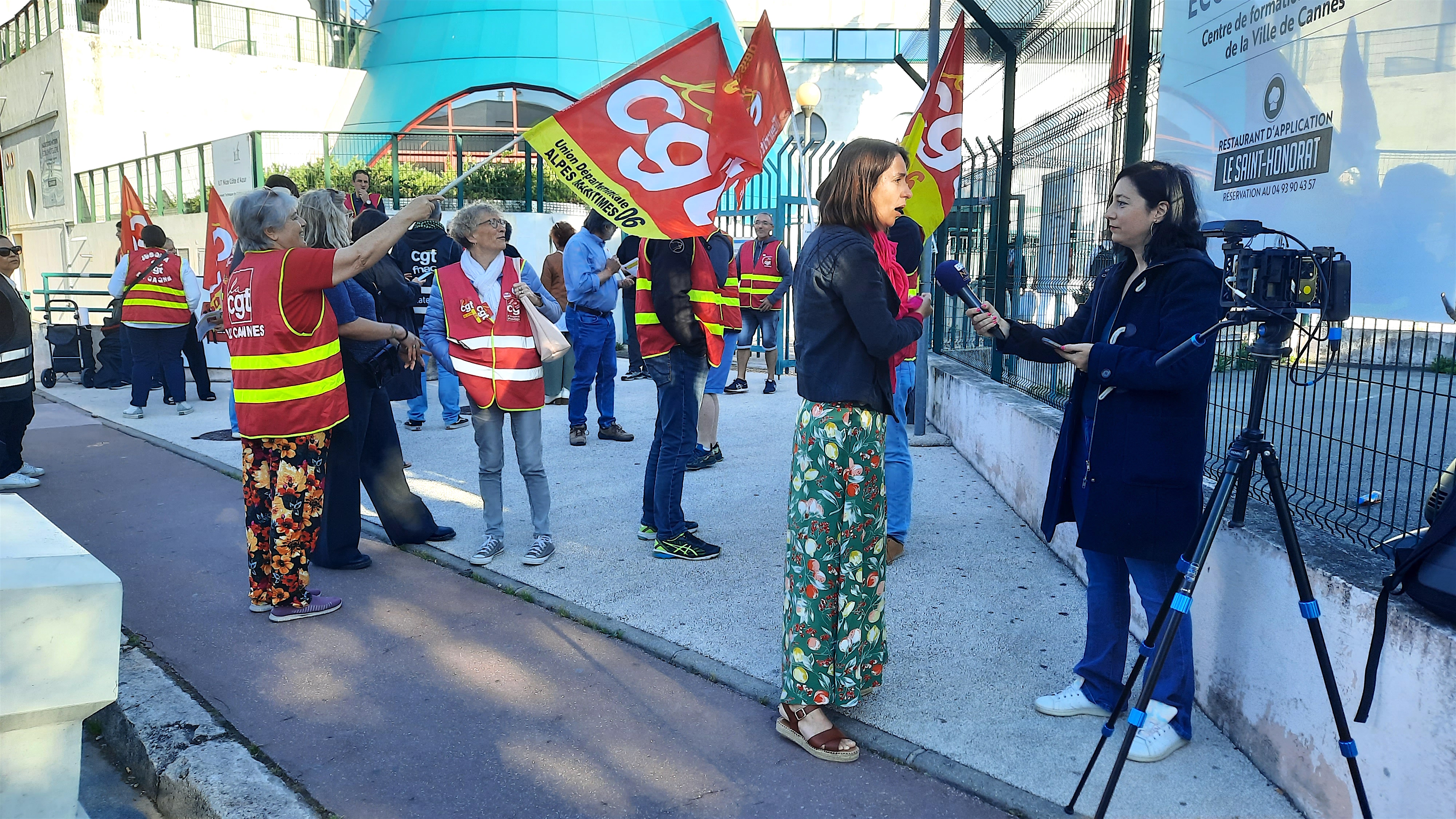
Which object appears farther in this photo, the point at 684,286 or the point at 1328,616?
the point at 684,286

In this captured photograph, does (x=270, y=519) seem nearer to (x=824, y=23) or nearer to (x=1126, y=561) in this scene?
(x=1126, y=561)

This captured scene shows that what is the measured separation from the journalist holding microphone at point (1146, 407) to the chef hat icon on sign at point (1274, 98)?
70 centimetres

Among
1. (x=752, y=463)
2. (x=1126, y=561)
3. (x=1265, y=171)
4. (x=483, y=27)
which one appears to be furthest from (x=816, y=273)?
(x=483, y=27)

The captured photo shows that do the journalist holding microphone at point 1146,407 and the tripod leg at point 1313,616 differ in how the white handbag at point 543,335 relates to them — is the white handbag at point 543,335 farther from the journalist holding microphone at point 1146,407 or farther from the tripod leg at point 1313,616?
the tripod leg at point 1313,616

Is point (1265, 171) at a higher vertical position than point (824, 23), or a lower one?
lower

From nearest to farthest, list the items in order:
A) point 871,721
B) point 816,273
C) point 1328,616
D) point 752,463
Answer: point 1328,616 → point 816,273 → point 871,721 → point 752,463

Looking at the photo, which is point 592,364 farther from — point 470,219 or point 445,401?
point 470,219

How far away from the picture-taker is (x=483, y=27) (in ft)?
77.3

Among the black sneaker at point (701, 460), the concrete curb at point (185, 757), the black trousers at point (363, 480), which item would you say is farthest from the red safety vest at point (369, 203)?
the concrete curb at point (185, 757)

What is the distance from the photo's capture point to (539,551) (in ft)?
17.4

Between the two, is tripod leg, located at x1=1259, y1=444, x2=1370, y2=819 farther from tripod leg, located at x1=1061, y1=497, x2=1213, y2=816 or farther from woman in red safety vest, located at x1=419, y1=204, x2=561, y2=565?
woman in red safety vest, located at x1=419, y1=204, x2=561, y2=565

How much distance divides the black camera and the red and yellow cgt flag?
12.0 ft

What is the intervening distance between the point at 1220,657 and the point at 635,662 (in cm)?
214

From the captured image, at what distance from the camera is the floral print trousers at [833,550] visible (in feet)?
10.8
